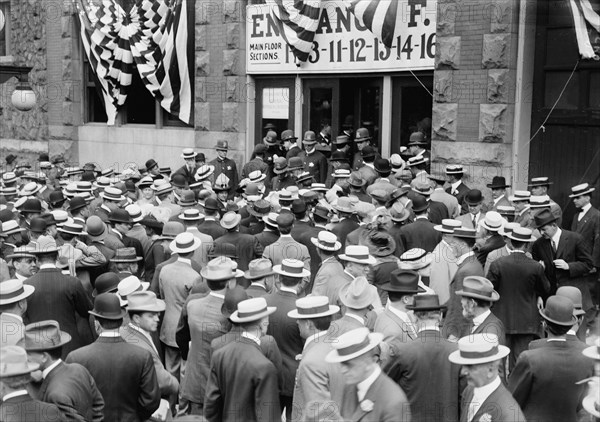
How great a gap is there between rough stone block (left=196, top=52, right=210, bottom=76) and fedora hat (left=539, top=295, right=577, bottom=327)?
1335cm

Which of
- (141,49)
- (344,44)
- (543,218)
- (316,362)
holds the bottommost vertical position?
(316,362)

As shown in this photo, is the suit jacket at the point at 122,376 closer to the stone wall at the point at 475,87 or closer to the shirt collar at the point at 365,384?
the shirt collar at the point at 365,384

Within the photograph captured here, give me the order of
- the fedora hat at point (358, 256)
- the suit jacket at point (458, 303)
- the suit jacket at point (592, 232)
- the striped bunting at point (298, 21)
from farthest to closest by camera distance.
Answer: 1. the striped bunting at point (298, 21)
2. the suit jacket at point (592, 232)
3. the suit jacket at point (458, 303)
4. the fedora hat at point (358, 256)

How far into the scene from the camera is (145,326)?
22.9 ft

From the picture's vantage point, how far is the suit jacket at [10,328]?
23.0ft

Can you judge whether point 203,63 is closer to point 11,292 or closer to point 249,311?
point 11,292

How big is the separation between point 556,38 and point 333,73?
4797 millimetres

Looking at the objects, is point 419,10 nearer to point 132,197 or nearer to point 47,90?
point 132,197

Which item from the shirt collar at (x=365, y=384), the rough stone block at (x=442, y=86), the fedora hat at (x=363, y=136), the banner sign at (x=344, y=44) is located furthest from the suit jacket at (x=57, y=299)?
the banner sign at (x=344, y=44)

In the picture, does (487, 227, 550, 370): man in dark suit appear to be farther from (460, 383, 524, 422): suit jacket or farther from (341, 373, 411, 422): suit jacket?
(341, 373, 411, 422): suit jacket

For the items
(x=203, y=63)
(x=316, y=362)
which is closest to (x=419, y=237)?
(x=316, y=362)

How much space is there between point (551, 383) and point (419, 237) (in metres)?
4.11

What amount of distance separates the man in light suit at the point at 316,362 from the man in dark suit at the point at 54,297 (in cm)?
272

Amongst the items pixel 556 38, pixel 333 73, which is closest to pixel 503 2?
pixel 556 38
